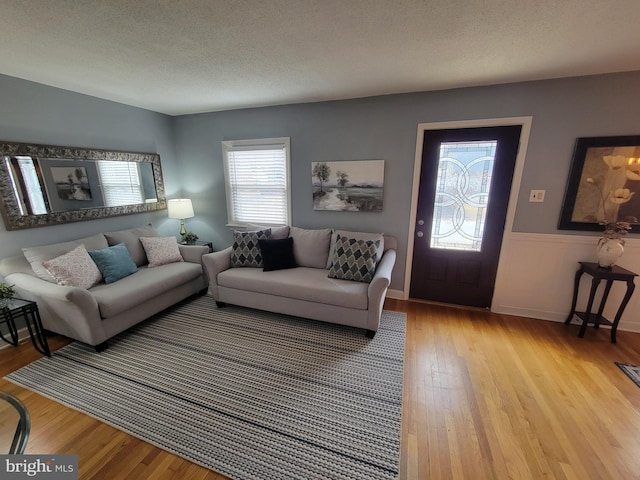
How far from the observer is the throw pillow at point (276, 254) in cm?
292

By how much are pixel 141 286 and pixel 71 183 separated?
1.42 metres

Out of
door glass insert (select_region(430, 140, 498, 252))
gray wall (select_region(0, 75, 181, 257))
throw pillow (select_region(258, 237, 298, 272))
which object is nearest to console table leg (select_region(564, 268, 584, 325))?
door glass insert (select_region(430, 140, 498, 252))

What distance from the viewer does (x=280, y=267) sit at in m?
2.94

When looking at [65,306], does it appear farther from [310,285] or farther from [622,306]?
[622,306]

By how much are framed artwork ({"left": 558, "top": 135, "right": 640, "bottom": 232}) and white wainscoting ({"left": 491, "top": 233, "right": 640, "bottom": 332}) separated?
8.3 inches

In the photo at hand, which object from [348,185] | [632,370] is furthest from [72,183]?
[632,370]

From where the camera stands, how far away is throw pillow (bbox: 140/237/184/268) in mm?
3033

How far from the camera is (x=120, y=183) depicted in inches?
126

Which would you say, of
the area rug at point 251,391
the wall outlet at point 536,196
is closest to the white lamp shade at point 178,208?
the area rug at point 251,391

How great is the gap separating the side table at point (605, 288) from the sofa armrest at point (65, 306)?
4363 mm

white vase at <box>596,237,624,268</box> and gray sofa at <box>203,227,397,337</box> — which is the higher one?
white vase at <box>596,237,624,268</box>

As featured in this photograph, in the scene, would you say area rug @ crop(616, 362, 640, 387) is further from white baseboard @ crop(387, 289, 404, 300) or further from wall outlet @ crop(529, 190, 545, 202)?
white baseboard @ crop(387, 289, 404, 300)

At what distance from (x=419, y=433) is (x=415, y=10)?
2465 mm

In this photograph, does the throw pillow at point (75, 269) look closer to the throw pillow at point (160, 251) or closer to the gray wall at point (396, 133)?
the throw pillow at point (160, 251)
